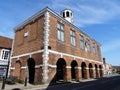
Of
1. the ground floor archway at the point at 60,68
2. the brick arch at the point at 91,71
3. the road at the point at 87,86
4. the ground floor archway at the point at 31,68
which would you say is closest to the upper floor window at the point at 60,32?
the ground floor archway at the point at 60,68

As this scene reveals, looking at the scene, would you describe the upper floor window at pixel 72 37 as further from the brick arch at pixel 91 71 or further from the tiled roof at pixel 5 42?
the tiled roof at pixel 5 42

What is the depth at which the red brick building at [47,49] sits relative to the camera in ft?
53.0

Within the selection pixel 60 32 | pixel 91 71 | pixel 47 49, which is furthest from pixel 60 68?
pixel 91 71

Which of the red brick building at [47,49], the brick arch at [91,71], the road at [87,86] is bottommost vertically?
the road at [87,86]

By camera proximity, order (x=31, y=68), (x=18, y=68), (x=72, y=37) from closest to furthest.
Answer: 1. (x=31, y=68)
2. (x=18, y=68)
3. (x=72, y=37)

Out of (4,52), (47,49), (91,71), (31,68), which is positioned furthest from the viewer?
(91,71)

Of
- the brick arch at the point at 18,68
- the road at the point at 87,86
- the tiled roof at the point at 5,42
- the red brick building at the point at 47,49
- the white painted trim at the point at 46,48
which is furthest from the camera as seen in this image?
the tiled roof at the point at 5,42

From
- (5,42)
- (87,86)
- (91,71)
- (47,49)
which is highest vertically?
(5,42)

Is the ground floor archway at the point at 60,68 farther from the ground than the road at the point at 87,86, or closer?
farther from the ground

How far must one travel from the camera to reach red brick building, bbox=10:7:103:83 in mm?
16156

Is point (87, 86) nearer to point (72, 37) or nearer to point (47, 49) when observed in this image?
point (47, 49)

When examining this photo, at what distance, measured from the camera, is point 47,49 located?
15984 millimetres

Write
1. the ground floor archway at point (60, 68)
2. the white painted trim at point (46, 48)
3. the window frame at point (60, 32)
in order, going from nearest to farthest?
the white painted trim at point (46, 48) → the window frame at point (60, 32) → the ground floor archway at point (60, 68)

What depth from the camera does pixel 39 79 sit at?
1555 centimetres
